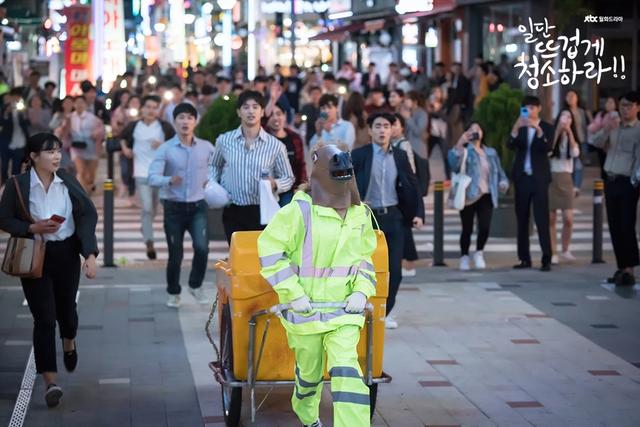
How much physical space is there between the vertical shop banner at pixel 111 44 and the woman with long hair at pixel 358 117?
28.2 ft

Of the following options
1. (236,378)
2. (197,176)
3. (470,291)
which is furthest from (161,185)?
(236,378)

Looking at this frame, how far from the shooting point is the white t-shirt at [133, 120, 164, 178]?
18.4m

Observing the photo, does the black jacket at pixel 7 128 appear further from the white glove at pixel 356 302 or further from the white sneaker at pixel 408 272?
the white glove at pixel 356 302

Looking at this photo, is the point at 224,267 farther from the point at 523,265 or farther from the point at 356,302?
the point at 523,265

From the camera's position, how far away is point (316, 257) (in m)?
Result: 7.51

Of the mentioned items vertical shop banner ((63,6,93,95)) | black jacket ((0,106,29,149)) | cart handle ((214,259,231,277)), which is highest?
vertical shop banner ((63,6,93,95))

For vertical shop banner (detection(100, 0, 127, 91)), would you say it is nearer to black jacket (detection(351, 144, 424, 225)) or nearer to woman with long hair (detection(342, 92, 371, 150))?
woman with long hair (detection(342, 92, 371, 150))

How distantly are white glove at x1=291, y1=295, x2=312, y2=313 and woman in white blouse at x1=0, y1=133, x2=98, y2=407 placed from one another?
7.69 feet

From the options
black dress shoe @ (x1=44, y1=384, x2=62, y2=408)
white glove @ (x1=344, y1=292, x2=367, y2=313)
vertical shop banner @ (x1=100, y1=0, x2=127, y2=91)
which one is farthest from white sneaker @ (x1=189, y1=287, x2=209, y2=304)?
vertical shop banner @ (x1=100, y1=0, x2=127, y2=91)

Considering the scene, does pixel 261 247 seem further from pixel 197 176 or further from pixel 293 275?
pixel 197 176

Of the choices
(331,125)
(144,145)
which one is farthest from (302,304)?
(144,145)

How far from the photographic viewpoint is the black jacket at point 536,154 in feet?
51.0

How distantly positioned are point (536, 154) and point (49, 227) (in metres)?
7.63

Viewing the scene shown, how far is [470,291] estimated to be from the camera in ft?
46.6
